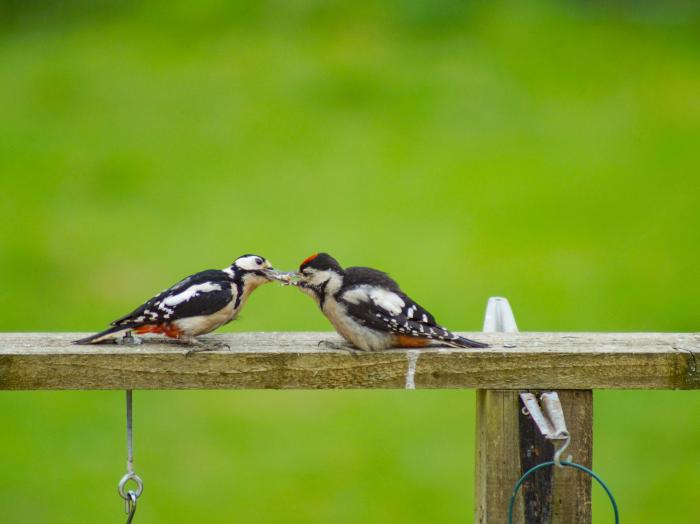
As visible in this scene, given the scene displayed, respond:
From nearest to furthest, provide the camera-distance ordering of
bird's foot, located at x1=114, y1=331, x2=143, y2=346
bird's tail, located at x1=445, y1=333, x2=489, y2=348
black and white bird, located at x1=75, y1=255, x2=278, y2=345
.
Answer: bird's tail, located at x1=445, y1=333, x2=489, y2=348 → bird's foot, located at x1=114, y1=331, x2=143, y2=346 → black and white bird, located at x1=75, y1=255, x2=278, y2=345

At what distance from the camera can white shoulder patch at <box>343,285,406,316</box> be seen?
106 inches

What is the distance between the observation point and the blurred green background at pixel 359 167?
6.75 m

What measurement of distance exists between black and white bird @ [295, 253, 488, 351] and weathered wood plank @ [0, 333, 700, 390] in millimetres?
123

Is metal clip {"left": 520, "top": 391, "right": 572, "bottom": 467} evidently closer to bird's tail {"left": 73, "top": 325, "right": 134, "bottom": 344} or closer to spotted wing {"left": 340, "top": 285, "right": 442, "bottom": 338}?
spotted wing {"left": 340, "top": 285, "right": 442, "bottom": 338}

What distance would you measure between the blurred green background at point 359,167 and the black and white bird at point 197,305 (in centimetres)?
349

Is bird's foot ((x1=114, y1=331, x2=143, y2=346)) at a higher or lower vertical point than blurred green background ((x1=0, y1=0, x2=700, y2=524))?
lower

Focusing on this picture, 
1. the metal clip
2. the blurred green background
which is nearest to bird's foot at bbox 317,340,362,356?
the metal clip

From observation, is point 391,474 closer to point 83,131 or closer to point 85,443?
point 85,443

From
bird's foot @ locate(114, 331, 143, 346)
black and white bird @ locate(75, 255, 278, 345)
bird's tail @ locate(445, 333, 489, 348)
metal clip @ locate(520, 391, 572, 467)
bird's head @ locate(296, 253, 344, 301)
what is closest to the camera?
metal clip @ locate(520, 391, 572, 467)

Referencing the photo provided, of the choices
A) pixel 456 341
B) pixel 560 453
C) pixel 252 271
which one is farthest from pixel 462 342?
pixel 252 271

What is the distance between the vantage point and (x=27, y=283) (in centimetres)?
679

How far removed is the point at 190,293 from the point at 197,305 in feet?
0.17

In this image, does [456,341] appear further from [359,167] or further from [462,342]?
[359,167]

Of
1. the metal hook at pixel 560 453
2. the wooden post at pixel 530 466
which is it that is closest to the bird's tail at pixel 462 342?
the wooden post at pixel 530 466
